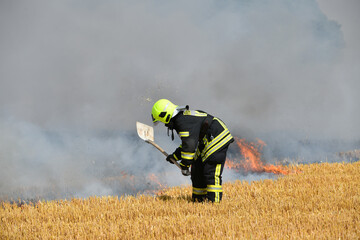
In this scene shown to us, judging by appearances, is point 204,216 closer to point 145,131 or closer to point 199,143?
point 199,143

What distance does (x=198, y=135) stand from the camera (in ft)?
24.8

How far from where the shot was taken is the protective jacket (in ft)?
24.5

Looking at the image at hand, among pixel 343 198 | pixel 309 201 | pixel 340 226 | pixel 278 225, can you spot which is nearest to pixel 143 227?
pixel 278 225

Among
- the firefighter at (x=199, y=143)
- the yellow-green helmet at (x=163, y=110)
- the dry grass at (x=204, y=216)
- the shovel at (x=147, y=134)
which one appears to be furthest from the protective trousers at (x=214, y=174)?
the yellow-green helmet at (x=163, y=110)

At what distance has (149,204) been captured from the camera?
7984 millimetres

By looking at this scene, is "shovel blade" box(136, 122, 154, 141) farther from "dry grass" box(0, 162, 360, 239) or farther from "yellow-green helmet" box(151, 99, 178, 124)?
"dry grass" box(0, 162, 360, 239)

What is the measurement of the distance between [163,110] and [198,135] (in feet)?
2.57

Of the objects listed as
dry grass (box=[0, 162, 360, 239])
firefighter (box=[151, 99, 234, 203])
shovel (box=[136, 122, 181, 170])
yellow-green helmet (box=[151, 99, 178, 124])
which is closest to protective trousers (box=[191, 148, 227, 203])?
firefighter (box=[151, 99, 234, 203])

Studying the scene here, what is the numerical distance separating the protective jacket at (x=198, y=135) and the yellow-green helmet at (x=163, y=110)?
148 mm

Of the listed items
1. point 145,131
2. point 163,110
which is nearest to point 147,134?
point 145,131

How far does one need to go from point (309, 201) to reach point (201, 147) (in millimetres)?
2241

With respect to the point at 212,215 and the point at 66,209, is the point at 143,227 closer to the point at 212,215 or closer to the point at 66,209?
the point at 212,215

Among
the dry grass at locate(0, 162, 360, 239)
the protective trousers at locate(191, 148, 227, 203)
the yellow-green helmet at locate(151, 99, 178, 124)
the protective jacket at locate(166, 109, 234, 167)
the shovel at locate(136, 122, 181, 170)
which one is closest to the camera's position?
the dry grass at locate(0, 162, 360, 239)

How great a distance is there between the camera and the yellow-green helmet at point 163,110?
7.60 metres
